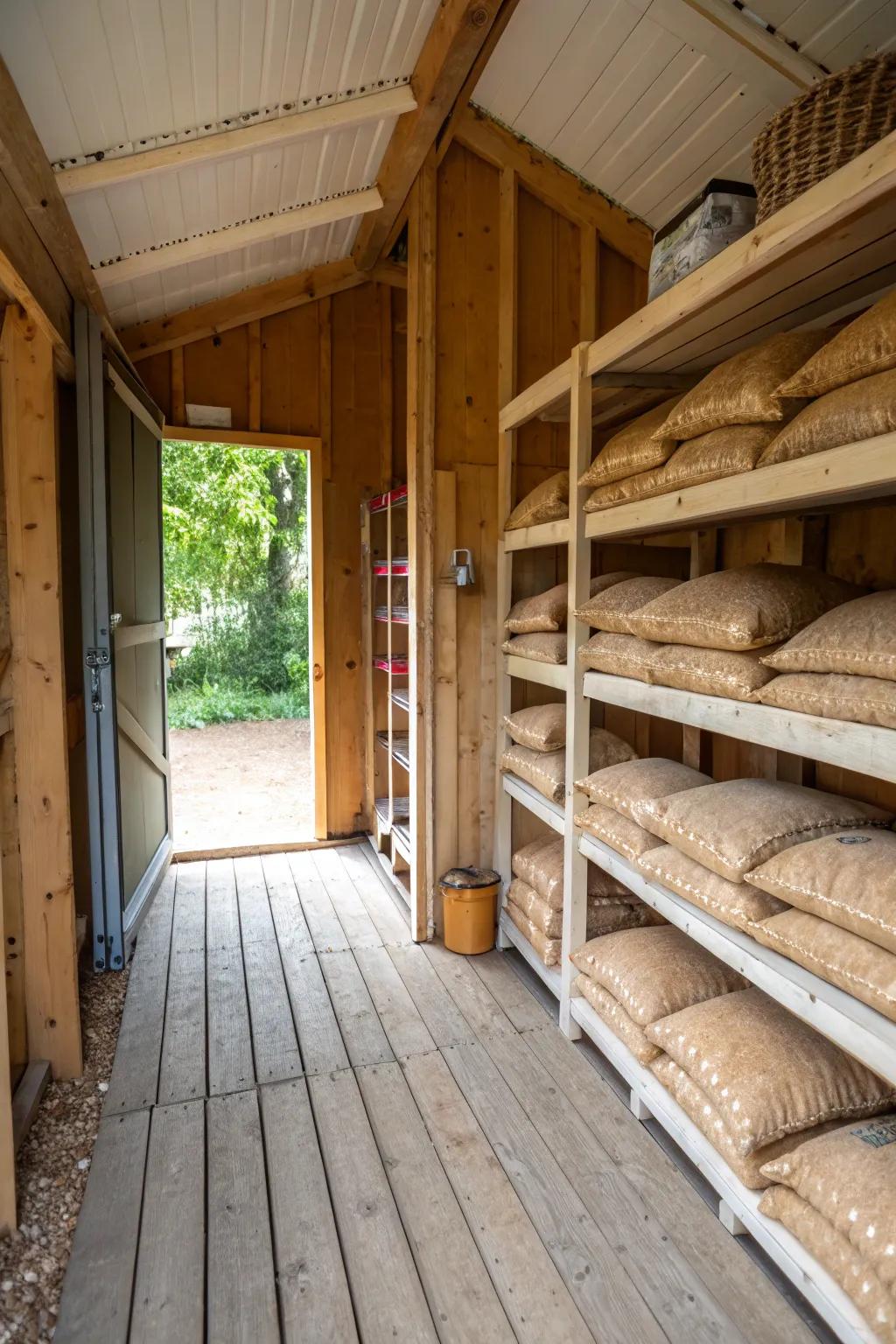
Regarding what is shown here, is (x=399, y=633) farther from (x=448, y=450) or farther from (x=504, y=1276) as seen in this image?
(x=504, y=1276)

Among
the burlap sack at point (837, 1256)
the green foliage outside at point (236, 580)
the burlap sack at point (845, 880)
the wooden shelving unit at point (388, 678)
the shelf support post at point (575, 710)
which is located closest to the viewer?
the burlap sack at point (837, 1256)

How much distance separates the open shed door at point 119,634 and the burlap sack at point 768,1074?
7.25 ft

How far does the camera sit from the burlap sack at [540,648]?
2.74 m

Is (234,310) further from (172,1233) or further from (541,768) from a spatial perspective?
(172,1233)

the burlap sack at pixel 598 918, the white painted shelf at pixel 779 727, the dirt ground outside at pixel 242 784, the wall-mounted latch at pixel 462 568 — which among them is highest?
the wall-mounted latch at pixel 462 568

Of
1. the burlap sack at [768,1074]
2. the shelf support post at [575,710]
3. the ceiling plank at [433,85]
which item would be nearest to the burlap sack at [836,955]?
the burlap sack at [768,1074]

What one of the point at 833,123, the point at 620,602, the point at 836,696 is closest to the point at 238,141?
the point at 833,123

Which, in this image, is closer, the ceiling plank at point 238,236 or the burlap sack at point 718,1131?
the burlap sack at point 718,1131

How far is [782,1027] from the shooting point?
6.08ft

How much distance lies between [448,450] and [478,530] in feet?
1.22

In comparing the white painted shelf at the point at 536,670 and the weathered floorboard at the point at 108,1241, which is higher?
the white painted shelf at the point at 536,670

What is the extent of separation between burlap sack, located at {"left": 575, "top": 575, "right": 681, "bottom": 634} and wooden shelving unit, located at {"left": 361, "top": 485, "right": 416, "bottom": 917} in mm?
1322

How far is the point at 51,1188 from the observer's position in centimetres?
192

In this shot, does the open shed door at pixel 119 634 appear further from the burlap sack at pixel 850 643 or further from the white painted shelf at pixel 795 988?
the burlap sack at pixel 850 643
